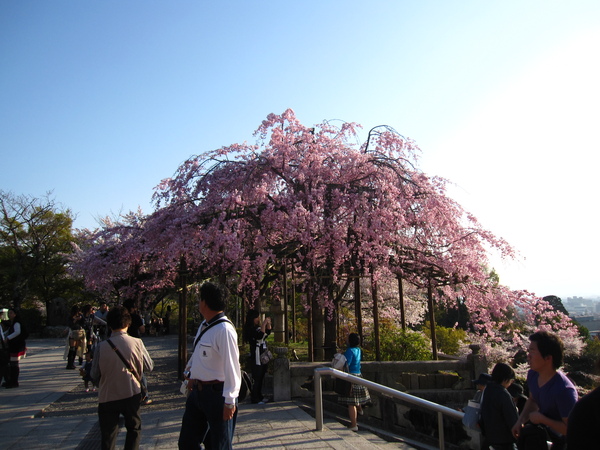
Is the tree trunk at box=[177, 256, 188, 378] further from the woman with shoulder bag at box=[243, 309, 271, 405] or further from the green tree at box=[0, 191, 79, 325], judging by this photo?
the green tree at box=[0, 191, 79, 325]

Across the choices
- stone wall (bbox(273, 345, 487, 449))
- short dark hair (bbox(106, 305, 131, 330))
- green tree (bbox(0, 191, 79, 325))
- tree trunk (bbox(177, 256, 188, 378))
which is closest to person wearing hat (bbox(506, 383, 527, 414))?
stone wall (bbox(273, 345, 487, 449))

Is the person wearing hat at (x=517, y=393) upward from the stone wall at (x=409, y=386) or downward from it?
upward

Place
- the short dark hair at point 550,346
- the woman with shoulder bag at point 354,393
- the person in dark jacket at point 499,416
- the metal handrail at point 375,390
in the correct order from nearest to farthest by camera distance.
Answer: the short dark hair at point 550,346 < the person in dark jacket at point 499,416 < the metal handrail at point 375,390 < the woman with shoulder bag at point 354,393

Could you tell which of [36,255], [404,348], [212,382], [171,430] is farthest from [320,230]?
[36,255]

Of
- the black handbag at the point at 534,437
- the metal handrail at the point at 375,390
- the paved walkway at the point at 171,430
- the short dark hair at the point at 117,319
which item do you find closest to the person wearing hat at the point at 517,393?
the metal handrail at the point at 375,390

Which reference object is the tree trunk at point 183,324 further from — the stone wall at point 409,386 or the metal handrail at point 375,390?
the metal handrail at point 375,390

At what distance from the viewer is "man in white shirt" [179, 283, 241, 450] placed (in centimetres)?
388

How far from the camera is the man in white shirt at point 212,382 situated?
3.88 m

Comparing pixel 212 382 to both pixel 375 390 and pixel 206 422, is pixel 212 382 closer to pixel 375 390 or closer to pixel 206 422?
pixel 206 422

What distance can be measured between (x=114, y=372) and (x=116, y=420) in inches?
18.5

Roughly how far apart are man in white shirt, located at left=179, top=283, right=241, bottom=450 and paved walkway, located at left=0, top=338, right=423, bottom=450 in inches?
83.4

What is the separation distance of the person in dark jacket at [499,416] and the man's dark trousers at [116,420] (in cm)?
339

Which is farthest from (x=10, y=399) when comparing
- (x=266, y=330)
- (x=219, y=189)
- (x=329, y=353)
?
(x=329, y=353)

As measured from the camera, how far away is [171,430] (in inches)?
270
